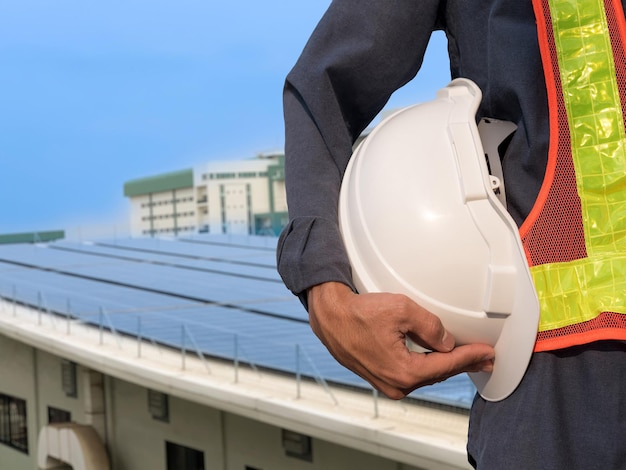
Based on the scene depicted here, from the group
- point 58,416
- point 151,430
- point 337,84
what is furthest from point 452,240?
point 58,416

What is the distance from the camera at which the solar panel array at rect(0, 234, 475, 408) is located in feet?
19.4

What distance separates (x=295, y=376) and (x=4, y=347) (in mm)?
7084

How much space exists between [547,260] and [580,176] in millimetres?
77

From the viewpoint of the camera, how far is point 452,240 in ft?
2.70

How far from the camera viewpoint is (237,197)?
55375mm

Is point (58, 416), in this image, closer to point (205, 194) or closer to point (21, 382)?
point (21, 382)

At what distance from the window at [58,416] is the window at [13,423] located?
863 mm

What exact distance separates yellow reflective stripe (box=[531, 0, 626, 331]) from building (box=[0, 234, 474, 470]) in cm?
319

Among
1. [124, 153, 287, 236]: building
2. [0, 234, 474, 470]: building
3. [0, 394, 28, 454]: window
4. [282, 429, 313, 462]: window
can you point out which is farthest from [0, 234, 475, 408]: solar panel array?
[124, 153, 287, 236]: building

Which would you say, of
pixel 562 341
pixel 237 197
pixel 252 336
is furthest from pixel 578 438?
pixel 237 197

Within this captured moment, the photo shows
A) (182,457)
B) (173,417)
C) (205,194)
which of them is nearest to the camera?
(173,417)

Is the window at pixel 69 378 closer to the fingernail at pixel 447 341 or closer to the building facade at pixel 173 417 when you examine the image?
the building facade at pixel 173 417

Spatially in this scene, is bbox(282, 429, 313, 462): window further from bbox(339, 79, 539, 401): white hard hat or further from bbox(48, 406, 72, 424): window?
bbox(339, 79, 539, 401): white hard hat

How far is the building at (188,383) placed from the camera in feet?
15.5
